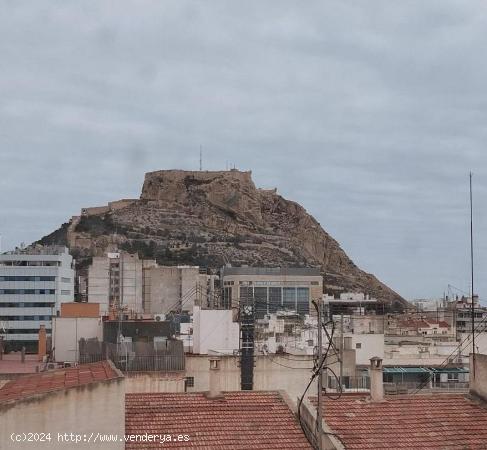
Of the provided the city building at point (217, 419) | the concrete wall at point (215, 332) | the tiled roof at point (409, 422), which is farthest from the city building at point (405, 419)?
the concrete wall at point (215, 332)

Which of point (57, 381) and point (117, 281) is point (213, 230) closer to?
point (117, 281)

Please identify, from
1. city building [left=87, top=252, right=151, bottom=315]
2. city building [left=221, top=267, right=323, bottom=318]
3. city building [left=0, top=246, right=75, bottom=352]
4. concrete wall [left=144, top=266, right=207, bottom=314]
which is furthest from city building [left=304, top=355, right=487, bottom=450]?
city building [left=221, top=267, right=323, bottom=318]

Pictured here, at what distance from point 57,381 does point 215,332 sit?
21299 mm

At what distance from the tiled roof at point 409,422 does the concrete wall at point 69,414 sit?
4.48m

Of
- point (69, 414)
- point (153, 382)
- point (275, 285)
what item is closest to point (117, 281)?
point (275, 285)

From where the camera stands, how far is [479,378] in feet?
58.6

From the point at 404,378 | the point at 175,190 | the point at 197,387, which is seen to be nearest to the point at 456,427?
the point at 197,387

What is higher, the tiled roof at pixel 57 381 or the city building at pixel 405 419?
the tiled roof at pixel 57 381

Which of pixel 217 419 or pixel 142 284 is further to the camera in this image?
pixel 142 284

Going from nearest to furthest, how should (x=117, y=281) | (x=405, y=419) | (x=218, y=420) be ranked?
(x=218, y=420), (x=405, y=419), (x=117, y=281)

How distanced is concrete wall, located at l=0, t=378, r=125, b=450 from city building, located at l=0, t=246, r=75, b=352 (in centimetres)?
6734

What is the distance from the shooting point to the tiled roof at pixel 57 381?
46.3 ft

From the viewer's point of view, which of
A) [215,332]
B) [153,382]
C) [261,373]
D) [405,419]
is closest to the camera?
[405,419]

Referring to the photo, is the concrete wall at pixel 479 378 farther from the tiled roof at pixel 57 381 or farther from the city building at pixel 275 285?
the city building at pixel 275 285
